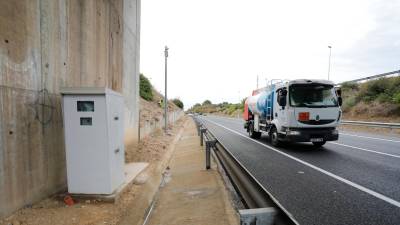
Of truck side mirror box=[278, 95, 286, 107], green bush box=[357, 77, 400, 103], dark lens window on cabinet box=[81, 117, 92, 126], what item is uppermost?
green bush box=[357, 77, 400, 103]

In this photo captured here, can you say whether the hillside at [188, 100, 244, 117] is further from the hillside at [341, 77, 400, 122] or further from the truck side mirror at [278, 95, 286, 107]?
the truck side mirror at [278, 95, 286, 107]

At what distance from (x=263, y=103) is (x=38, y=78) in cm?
1156

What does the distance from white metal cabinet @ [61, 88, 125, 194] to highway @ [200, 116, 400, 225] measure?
3.50 meters

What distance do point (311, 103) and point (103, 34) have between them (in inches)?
322

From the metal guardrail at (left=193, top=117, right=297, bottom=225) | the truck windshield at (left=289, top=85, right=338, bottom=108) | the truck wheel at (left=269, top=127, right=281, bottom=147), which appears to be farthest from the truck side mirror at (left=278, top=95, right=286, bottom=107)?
the metal guardrail at (left=193, top=117, right=297, bottom=225)

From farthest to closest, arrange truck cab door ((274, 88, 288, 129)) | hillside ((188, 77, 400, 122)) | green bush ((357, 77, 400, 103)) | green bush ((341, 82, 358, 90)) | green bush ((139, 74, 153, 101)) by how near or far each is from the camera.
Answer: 1. green bush ((139, 74, 153, 101))
2. green bush ((341, 82, 358, 90))
3. green bush ((357, 77, 400, 103))
4. hillside ((188, 77, 400, 122))
5. truck cab door ((274, 88, 288, 129))

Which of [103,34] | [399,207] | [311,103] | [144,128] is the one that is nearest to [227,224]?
[399,207]

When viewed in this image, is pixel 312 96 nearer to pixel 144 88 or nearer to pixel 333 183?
pixel 333 183

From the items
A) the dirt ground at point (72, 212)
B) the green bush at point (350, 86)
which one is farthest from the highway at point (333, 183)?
the green bush at point (350, 86)

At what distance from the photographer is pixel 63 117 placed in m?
5.25

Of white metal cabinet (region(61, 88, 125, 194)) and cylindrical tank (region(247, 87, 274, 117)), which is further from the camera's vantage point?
cylindrical tank (region(247, 87, 274, 117))

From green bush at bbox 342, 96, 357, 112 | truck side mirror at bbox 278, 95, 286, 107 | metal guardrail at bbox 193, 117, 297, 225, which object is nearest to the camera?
metal guardrail at bbox 193, 117, 297, 225

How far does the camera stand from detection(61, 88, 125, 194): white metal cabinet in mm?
5207

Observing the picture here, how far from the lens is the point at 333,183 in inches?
249
